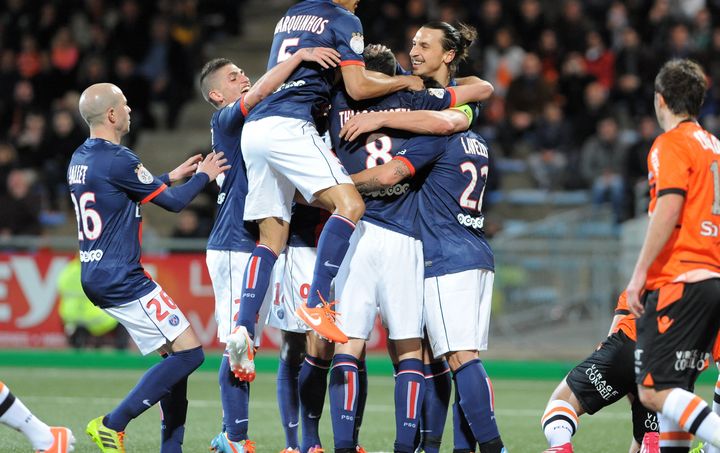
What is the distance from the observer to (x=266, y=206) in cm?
753

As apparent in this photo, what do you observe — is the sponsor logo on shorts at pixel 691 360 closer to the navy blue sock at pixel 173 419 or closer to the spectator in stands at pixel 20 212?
the navy blue sock at pixel 173 419

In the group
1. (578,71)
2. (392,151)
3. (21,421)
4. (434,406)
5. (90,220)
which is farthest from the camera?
(578,71)

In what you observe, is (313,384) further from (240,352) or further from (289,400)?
(240,352)

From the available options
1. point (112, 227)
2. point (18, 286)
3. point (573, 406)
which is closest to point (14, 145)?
point (18, 286)

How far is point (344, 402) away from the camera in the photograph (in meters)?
7.23

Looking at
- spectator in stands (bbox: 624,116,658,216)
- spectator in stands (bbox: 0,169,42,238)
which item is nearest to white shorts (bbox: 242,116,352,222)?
spectator in stands (bbox: 624,116,658,216)

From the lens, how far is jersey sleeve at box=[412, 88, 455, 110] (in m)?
7.64

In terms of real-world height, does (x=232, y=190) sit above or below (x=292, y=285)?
above

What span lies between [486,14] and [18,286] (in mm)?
9374

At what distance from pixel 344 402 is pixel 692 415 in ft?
7.08

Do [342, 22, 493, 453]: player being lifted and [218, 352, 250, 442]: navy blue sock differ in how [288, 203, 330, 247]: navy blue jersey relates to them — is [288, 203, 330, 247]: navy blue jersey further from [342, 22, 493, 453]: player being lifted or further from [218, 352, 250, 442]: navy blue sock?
[218, 352, 250, 442]: navy blue sock

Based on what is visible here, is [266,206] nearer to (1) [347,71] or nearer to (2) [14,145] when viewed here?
(1) [347,71]

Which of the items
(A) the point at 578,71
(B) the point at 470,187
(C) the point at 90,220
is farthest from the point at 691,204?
(A) the point at 578,71

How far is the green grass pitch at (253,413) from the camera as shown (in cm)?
889
